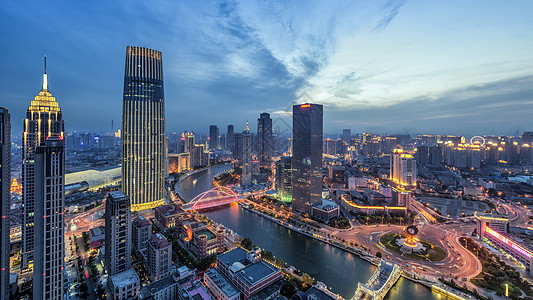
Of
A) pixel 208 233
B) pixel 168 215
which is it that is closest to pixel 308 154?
pixel 208 233

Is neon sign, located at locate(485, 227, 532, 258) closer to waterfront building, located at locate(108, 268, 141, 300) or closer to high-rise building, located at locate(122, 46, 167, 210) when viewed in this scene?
waterfront building, located at locate(108, 268, 141, 300)

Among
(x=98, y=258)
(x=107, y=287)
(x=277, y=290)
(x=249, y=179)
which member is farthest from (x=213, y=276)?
(x=249, y=179)

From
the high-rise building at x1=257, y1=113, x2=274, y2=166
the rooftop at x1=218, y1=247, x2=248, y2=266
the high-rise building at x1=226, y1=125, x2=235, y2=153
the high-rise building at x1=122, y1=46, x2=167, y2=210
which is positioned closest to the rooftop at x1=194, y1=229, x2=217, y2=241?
the rooftop at x1=218, y1=247, x2=248, y2=266

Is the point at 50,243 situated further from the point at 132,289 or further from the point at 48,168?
the point at 132,289

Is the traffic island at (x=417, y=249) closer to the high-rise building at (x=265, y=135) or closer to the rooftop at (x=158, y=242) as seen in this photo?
the rooftop at (x=158, y=242)

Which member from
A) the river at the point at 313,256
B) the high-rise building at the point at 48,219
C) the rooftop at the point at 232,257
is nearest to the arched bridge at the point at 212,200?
the river at the point at 313,256

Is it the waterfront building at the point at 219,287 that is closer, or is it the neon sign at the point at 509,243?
the waterfront building at the point at 219,287
